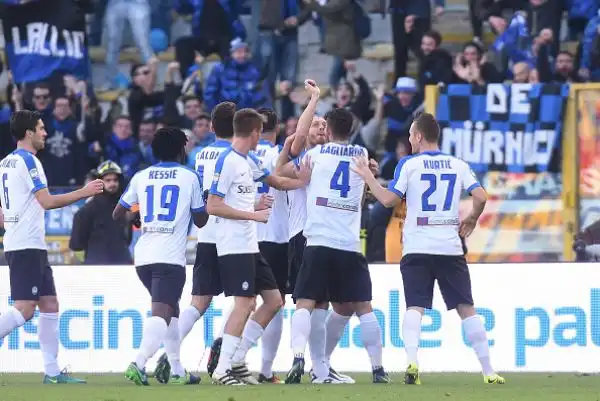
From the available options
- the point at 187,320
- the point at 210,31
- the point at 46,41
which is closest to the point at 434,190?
the point at 187,320

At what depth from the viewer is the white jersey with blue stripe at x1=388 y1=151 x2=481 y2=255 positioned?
40.0ft

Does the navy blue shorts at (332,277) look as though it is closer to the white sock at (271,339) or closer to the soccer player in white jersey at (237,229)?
the soccer player in white jersey at (237,229)

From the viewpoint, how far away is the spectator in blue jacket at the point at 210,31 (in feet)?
71.9

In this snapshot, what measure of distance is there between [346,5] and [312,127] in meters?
8.15

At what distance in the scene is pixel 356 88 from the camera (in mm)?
20688

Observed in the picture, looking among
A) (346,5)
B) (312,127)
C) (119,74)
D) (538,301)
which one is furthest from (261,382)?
(119,74)

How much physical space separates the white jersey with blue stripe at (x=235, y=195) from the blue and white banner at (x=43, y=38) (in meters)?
9.32

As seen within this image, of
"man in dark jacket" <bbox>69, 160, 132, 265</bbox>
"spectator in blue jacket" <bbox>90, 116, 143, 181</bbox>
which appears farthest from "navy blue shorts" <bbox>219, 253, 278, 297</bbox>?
"spectator in blue jacket" <bbox>90, 116, 143, 181</bbox>

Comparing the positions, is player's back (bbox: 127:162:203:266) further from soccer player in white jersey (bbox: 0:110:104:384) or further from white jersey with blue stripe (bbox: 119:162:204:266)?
soccer player in white jersey (bbox: 0:110:104:384)

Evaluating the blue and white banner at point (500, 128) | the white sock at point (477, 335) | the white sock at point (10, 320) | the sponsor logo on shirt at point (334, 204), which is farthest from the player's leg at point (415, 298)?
the blue and white banner at point (500, 128)

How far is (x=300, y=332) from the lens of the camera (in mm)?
12336

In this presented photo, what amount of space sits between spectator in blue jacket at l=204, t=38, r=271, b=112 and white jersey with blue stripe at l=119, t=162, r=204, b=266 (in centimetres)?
829

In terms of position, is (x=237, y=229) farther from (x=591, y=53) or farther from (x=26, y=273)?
(x=591, y=53)

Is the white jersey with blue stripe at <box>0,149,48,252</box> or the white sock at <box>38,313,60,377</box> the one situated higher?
the white jersey with blue stripe at <box>0,149,48,252</box>
